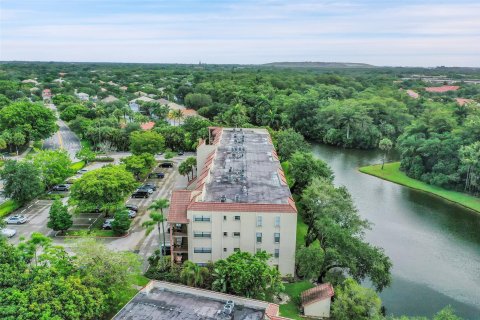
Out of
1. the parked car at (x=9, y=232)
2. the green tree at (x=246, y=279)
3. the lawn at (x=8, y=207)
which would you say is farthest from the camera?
the lawn at (x=8, y=207)

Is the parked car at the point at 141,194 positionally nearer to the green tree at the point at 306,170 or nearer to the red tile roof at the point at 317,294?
the green tree at the point at 306,170

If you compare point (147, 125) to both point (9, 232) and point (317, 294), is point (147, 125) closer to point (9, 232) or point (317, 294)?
point (9, 232)

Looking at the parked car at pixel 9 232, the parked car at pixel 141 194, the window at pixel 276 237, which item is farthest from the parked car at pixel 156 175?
the window at pixel 276 237

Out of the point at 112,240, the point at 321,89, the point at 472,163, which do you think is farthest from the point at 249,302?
the point at 321,89

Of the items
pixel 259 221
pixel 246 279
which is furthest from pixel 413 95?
pixel 246 279

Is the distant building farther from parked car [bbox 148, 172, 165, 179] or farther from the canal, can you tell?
parked car [bbox 148, 172, 165, 179]
